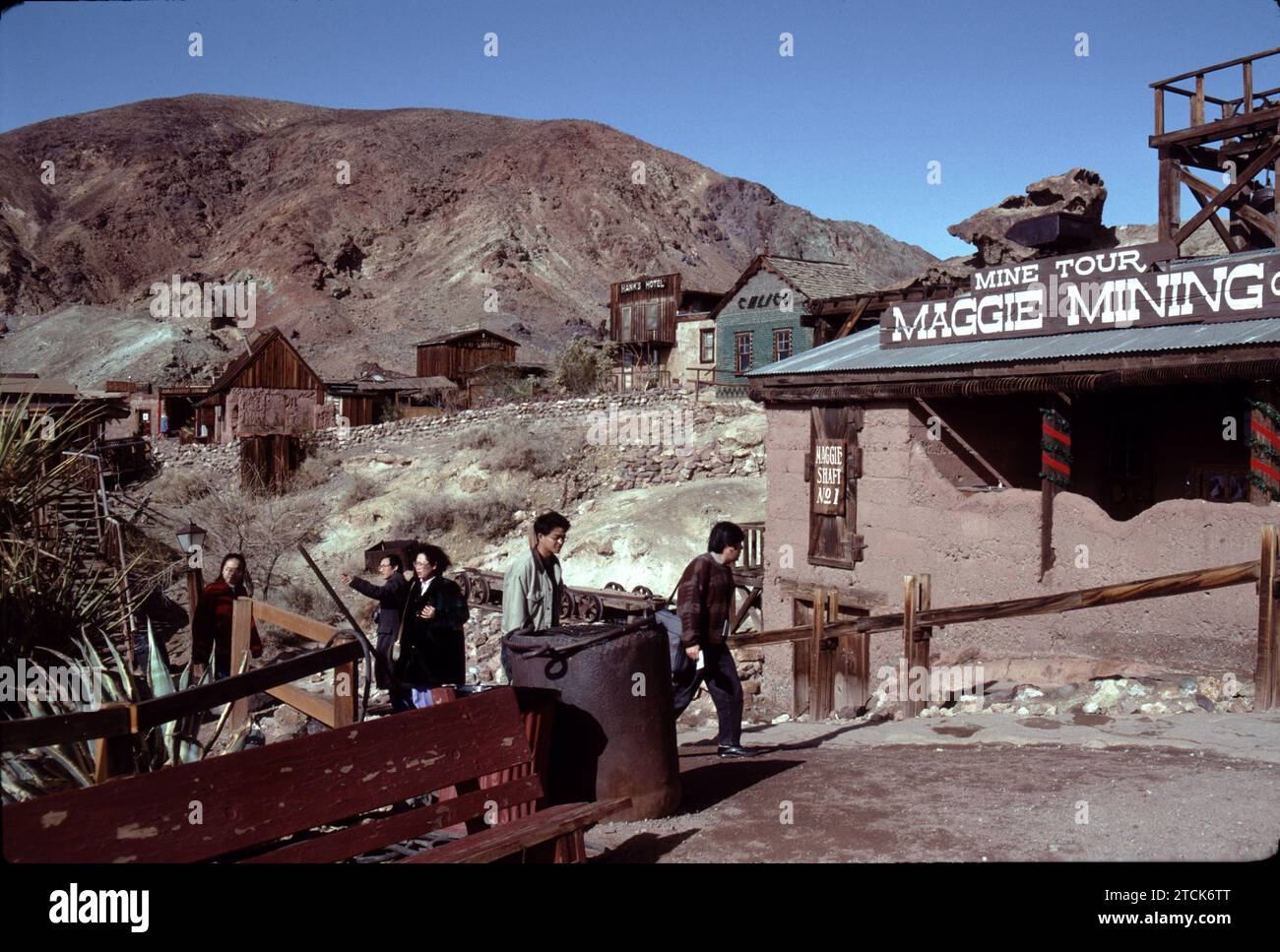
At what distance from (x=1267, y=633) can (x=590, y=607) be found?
41.8 feet

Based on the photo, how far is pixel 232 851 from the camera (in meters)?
3.64

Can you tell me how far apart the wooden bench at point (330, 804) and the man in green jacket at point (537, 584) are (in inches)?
64.6

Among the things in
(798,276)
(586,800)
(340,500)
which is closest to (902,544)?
(586,800)

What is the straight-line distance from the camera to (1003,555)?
39.9 feet

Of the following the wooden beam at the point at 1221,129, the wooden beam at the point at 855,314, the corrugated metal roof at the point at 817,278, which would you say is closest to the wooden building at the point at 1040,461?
the wooden beam at the point at 1221,129

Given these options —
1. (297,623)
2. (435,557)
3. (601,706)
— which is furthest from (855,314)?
(601,706)

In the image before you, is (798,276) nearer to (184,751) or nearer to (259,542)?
(259,542)

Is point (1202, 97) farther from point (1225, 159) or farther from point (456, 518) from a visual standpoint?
point (456, 518)

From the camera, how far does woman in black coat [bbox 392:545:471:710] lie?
7.17 metres

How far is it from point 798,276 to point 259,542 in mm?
20255

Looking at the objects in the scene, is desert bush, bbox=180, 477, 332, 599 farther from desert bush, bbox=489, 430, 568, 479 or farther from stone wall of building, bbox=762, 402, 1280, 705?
stone wall of building, bbox=762, 402, 1280, 705

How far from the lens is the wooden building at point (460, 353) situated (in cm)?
5328

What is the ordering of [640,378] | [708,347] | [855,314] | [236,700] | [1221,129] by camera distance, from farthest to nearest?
[640,378]
[708,347]
[855,314]
[1221,129]
[236,700]
